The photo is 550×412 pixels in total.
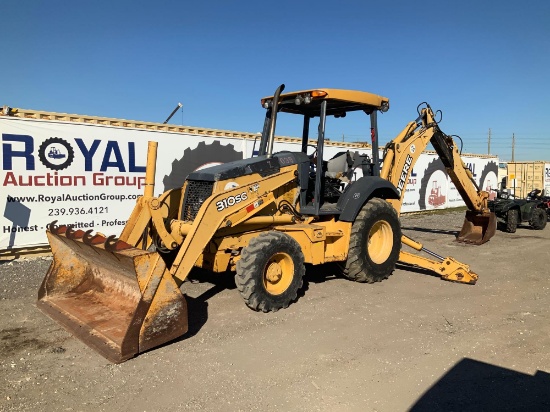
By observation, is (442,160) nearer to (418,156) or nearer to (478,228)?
(418,156)

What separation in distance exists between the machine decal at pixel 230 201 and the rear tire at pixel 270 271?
0.51 m

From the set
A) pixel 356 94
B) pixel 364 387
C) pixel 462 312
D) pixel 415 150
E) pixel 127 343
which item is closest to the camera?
pixel 364 387

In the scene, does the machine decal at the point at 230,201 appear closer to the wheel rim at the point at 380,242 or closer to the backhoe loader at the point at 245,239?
the backhoe loader at the point at 245,239

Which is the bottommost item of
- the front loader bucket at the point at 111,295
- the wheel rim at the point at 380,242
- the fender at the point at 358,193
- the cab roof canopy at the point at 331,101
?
the front loader bucket at the point at 111,295

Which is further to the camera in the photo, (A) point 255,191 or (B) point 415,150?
(B) point 415,150

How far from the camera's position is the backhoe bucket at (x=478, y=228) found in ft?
34.7

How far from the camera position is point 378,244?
7246mm

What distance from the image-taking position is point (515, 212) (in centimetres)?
1341

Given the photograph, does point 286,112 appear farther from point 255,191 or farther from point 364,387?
point 364,387

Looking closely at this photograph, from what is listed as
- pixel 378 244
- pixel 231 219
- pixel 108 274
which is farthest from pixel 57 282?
pixel 378 244

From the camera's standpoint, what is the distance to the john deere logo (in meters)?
8.88

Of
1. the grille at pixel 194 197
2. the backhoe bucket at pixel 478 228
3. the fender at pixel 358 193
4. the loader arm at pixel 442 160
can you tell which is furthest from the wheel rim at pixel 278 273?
the backhoe bucket at pixel 478 228

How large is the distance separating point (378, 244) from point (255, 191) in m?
2.49

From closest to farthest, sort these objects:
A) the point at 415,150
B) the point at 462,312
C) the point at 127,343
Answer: the point at 127,343 → the point at 462,312 → the point at 415,150
